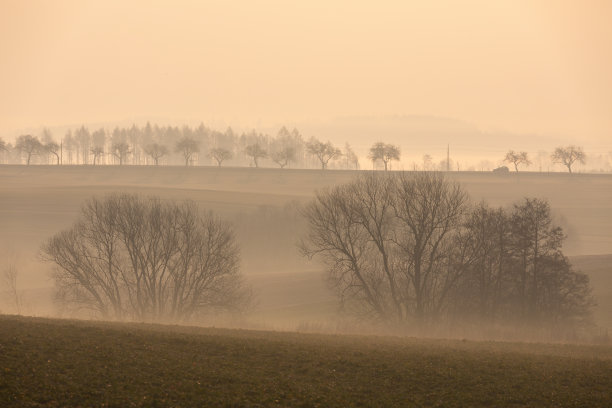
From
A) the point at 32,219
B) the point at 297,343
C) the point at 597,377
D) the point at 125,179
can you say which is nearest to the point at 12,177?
the point at 125,179

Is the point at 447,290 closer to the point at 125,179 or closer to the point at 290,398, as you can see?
the point at 290,398

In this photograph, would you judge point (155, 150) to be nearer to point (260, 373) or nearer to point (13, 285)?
point (13, 285)

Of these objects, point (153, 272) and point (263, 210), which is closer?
point (153, 272)

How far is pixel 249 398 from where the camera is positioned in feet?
62.6

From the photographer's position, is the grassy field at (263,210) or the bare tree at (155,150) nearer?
the grassy field at (263,210)

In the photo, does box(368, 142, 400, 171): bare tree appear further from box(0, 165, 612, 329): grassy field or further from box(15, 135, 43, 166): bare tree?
box(15, 135, 43, 166): bare tree

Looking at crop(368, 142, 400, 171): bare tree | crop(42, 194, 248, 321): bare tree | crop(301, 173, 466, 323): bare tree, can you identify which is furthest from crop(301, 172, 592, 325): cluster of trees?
crop(368, 142, 400, 171): bare tree

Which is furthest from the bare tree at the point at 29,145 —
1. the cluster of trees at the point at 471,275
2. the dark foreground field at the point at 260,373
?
the dark foreground field at the point at 260,373

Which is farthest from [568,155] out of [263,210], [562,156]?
[263,210]

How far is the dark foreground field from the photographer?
1842 centimetres

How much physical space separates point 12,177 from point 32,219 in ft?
161

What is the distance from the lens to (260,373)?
21.5 m

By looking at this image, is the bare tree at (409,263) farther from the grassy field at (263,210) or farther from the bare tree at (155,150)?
the bare tree at (155,150)

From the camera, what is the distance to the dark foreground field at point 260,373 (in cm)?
1842
